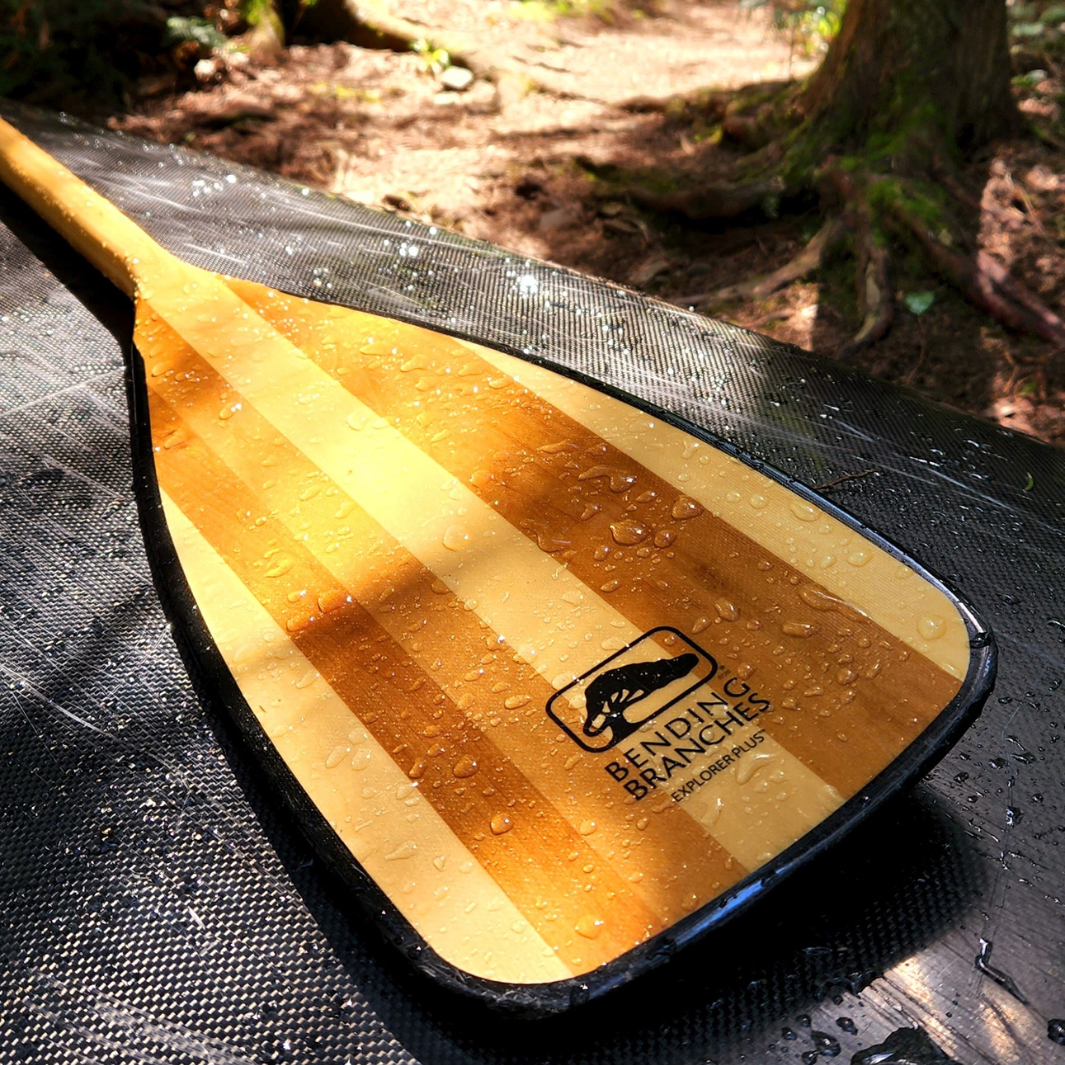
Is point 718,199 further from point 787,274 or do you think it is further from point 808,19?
point 808,19

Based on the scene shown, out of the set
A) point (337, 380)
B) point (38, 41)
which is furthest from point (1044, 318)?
→ point (38, 41)

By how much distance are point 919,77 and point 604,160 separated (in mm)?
1312

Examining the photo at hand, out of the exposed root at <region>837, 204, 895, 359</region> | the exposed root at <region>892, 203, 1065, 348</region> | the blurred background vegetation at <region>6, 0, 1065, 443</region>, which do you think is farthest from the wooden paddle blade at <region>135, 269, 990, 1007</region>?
the exposed root at <region>892, 203, 1065, 348</region>

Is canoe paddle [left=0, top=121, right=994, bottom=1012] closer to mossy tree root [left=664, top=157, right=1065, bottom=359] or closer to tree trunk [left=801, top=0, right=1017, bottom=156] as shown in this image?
mossy tree root [left=664, top=157, right=1065, bottom=359]

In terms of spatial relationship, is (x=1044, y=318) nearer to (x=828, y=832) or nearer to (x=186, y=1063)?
(x=828, y=832)

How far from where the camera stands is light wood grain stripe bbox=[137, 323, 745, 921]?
1109mm

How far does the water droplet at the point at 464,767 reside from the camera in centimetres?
123

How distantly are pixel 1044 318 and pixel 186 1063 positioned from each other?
2.69m

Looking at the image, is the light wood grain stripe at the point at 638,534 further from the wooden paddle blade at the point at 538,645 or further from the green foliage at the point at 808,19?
the green foliage at the point at 808,19

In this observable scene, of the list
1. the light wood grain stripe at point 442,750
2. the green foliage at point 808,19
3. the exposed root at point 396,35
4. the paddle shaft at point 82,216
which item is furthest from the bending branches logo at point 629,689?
the exposed root at point 396,35

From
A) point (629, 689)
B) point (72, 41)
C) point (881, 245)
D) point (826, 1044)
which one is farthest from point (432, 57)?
point (826, 1044)

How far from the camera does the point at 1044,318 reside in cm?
259

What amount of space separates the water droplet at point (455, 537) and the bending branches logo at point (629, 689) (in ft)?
1.10

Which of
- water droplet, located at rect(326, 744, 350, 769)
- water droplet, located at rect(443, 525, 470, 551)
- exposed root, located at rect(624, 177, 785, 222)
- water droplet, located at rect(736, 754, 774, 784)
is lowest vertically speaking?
water droplet, located at rect(326, 744, 350, 769)
